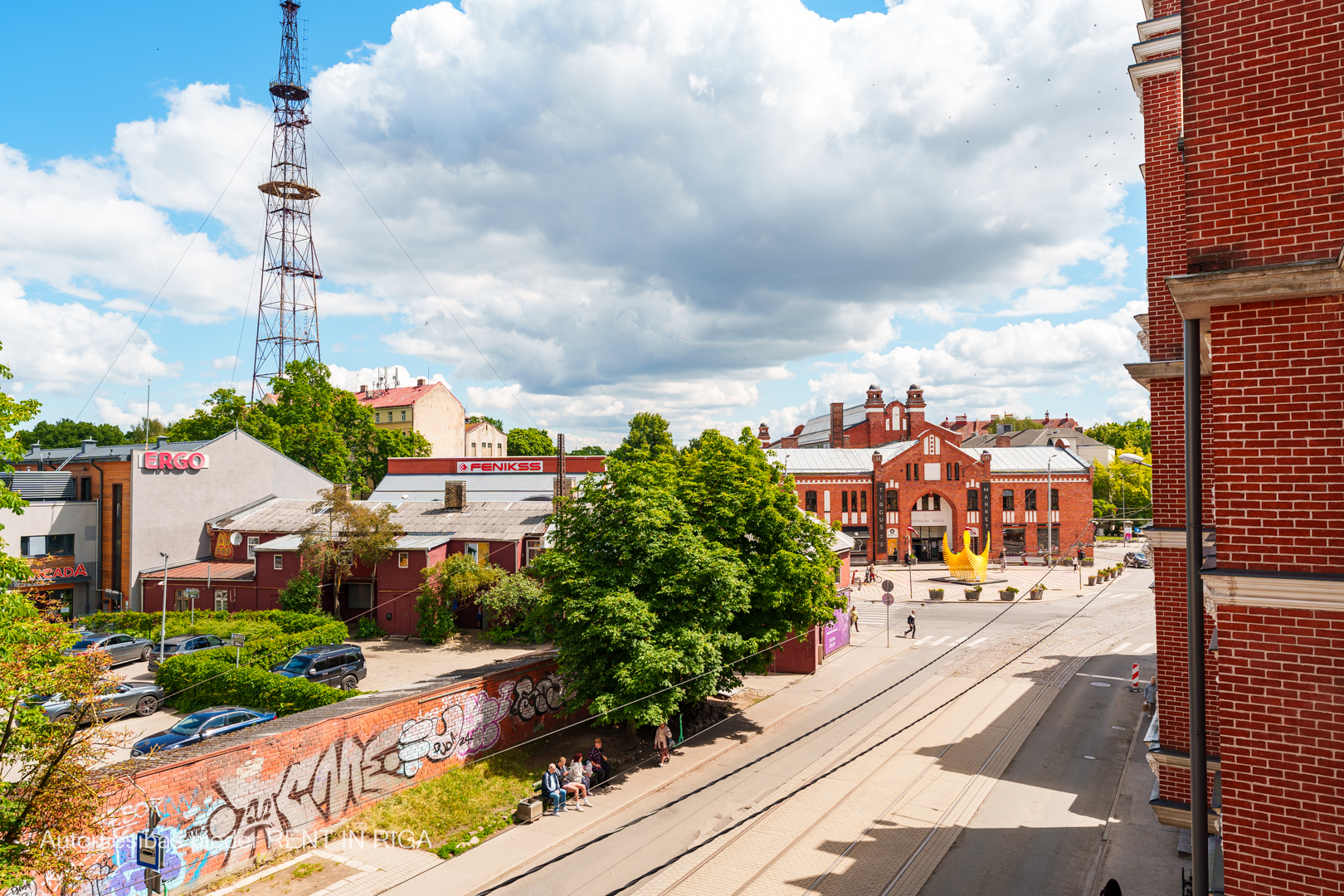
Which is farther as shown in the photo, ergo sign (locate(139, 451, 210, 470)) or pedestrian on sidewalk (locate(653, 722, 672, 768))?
ergo sign (locate(139, 451, 210, 470))

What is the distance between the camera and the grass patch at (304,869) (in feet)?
51.5

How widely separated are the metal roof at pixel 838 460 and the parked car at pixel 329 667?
4519 centimetres

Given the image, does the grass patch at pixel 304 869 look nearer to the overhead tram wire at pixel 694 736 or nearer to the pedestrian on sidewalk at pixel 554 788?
the overhead tram wire at pixel 694 736

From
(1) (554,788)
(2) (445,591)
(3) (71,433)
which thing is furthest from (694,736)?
(3) (71,433)

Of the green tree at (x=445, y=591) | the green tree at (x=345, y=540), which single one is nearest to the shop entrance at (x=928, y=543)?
the green tree at (x=445, y=591)

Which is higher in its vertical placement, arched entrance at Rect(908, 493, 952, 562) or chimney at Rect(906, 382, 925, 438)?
chimney at Rect(906, 382, 925, 438)

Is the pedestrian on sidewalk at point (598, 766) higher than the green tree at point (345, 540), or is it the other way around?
the green tree at point (345, 540)

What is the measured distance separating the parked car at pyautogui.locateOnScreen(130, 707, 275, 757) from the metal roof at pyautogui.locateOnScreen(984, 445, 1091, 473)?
207 ft

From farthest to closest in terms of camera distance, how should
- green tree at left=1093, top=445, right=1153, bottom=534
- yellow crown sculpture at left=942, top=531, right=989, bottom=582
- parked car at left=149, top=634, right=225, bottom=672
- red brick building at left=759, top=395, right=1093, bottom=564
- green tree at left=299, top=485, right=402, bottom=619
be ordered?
1. green tree at left=1093, top=445, right=1153, bottom=534
2. red brick building at left=759, top=395, right=1093, bottom=564
3. yellow crown sculpture at left=942, top=531, right=989, bottom=582
4. green tree at left=299, top=485, right=402, bottom=619
5. parked car at left=149, top=634, right=225, bottom=672

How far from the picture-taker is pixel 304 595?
40.3 metres

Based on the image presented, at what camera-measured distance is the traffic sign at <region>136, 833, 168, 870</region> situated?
47.0 feet

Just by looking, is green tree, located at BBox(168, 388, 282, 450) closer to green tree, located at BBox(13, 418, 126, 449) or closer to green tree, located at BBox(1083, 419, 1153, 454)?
green tree, located at BBox(13, 418, 126, 449)

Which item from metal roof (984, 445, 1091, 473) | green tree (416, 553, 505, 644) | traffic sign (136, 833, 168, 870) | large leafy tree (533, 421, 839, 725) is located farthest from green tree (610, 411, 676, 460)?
traffic sign (136, 833, 168, 870)

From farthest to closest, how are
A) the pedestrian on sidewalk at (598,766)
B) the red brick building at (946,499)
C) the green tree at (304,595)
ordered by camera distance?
the red brick building at (946,499) → the green tree at (304,595) → the pedestrian on sidewalk at (598,766)
